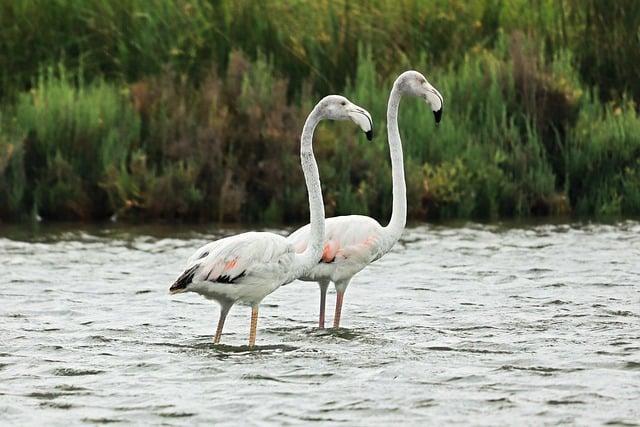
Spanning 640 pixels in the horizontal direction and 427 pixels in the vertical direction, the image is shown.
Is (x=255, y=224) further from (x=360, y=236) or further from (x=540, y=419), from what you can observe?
(x=540, y=419)

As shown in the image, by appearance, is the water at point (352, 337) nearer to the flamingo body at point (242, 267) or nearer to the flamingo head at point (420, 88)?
the flamingo body at point (242, 267)

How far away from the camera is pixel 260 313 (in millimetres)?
10625

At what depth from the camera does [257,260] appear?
29.0 feet

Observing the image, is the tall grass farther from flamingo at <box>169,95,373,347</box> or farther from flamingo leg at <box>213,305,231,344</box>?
flamingo at <box>169,95,373,347</box>

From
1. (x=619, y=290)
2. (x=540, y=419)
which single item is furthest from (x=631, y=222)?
(x=540, y=419)

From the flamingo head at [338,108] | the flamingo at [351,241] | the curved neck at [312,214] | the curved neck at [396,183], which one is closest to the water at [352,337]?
the flamingo at [351,241]

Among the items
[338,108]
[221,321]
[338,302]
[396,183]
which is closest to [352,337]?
[338,302]

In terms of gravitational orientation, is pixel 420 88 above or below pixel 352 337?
above

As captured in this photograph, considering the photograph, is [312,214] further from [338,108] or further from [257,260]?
[338,108]

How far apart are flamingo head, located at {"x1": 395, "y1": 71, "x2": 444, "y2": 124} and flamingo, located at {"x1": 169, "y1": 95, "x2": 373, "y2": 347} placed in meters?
1.09

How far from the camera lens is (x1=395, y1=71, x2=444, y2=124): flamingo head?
9953 mm

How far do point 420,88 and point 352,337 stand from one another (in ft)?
5.96

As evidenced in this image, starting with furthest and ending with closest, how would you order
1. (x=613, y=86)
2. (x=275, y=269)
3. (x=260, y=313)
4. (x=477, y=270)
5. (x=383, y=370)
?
(x=613, y=86)
(x=477, y=270)
(x=260, y=313)
(x=275, y=269)
(x=383, y=370)

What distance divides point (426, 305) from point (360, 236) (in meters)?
1.22
